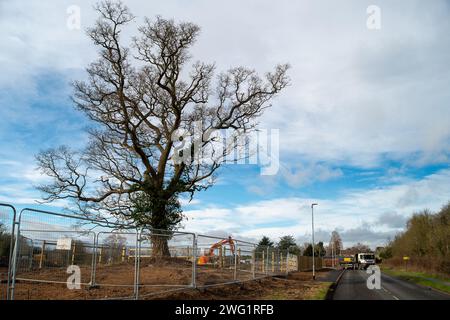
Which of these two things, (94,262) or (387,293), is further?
(387,293)

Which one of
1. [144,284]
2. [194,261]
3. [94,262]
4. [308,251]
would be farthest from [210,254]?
[308,251]

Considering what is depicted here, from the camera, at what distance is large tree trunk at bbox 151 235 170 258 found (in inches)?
654

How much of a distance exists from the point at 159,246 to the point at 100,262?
2.57 meters

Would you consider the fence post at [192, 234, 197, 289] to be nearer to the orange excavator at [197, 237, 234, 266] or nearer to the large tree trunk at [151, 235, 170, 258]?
the large tree trunk at [151, 235, 170, 258]

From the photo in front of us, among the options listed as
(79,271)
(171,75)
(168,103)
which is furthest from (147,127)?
(79,271)

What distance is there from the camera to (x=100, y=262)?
51.1ft

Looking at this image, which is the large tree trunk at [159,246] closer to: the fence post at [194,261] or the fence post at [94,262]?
the fence post at [194,261]

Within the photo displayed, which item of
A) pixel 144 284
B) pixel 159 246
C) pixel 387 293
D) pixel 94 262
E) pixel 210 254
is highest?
pixel 159 246

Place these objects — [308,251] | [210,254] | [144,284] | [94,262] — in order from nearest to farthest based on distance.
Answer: [94,262] → [144,284] → [210,254] → [308,251]

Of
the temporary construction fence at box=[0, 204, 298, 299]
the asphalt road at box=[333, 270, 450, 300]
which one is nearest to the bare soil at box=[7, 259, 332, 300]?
the temporary construction fence at box=[0, 204, 298, 299]

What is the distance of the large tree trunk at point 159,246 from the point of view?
16.6 metres

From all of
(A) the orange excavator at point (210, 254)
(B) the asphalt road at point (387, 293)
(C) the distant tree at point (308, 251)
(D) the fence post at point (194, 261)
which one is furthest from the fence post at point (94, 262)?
(C) the distant tree at point (308, 251)

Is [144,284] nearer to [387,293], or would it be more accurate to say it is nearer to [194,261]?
[194,261]

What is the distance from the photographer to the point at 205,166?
3381cm
